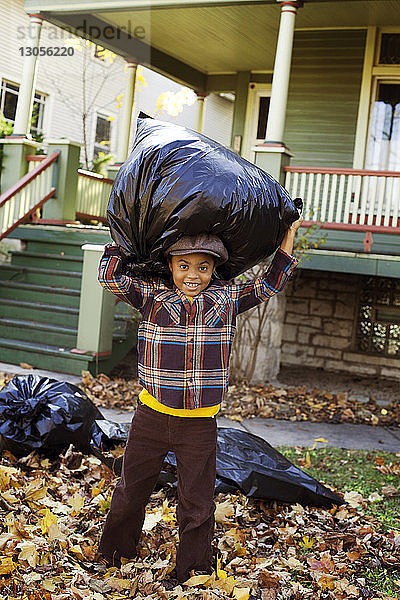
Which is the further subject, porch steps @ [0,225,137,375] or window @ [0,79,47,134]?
window @ [0,79,47,134]

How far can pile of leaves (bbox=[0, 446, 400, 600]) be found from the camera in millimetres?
2611

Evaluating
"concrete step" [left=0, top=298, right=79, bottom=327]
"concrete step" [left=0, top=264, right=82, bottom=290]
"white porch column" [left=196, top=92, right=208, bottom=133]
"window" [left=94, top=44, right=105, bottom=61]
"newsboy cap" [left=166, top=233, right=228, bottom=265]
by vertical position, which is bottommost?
"concrete step" [left=0, top=298, right=79, bottom=327]

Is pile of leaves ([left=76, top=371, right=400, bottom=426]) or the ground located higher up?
pile of leaves ([left=76, top=371, right=400, bottom=426])

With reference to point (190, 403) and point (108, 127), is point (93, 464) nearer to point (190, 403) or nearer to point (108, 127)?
point (190, 403)

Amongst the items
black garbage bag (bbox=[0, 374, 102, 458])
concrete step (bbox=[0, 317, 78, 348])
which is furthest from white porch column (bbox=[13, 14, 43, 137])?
black garbage bag (bbox=[0, 374, 102, 458])

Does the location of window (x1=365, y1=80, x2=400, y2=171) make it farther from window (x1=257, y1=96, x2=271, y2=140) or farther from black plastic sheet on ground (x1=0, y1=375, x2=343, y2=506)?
black plastic sheet on ground (x1=0, y1=375, x2=343, y2=506)

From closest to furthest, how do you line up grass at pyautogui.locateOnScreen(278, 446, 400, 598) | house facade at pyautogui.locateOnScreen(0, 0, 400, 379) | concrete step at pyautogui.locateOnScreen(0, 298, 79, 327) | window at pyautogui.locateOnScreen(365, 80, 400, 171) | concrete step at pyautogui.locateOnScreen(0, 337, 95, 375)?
1. grass at pyautogui.locateOnScreen(278, 446, 400, 598)
2. concrete step at pyautogui.locateOnScreen(0, 337, 95, 375)
3. concrete step at pyautogui.locateOnScreen(0, 298, 79, 327)
4. house facade at pyautogui.locateOnScreen(0, 0, 400, 379)
5. window at pyautogui.locateOnScreen(365, 80, 400, 171)

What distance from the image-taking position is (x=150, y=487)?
2.68 m

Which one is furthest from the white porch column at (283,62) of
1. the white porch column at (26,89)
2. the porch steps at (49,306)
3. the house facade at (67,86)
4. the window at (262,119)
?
the house facade at (67,86)

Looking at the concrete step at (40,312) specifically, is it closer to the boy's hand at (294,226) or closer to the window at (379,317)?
the window at (379,317)

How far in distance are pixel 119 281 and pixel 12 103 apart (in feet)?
44.9

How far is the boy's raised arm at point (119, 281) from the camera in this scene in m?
2.60

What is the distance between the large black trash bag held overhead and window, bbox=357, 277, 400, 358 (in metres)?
6.60

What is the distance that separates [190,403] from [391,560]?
54.5 inches
